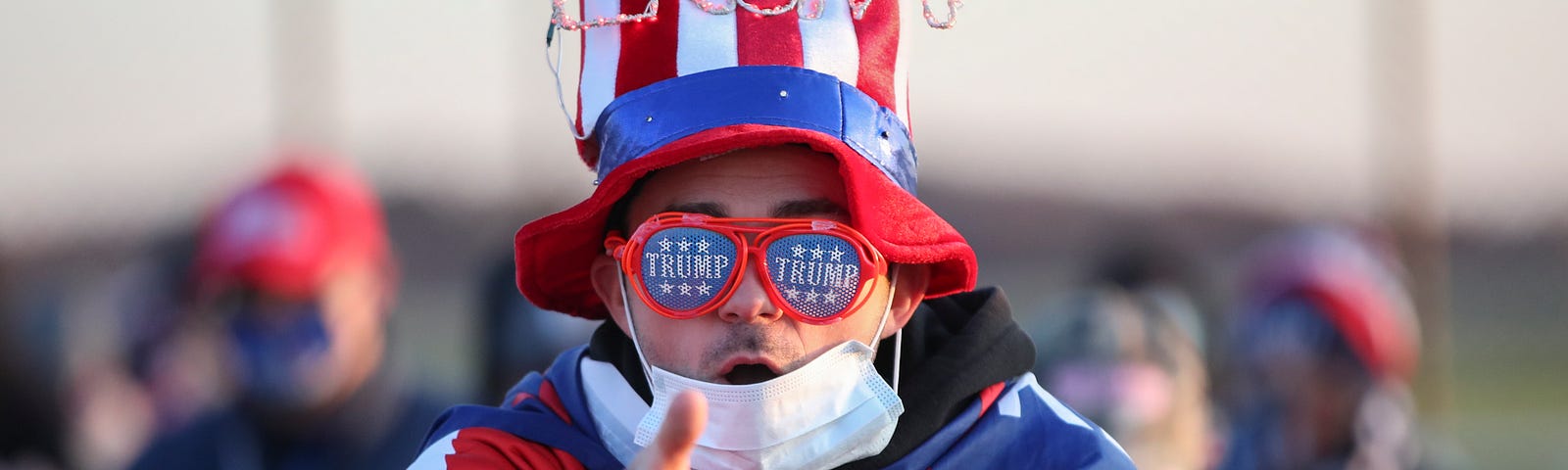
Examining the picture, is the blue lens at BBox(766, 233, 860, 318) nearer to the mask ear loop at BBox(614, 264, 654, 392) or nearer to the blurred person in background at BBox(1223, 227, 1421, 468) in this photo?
the mask ear loop at BBox(614, 264, 654, 392)

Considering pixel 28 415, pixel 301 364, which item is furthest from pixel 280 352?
pixel 28 415

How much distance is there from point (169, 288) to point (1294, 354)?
3.98 m

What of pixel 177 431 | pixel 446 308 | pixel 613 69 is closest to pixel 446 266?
pixel 446 308

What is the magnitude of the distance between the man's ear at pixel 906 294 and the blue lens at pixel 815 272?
0.19 metres

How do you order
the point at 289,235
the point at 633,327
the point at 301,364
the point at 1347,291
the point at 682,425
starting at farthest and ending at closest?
the point at 1347,291 → the point at 289,235 → the point at 301,364 → the point at 633,327 → the point at 682,425

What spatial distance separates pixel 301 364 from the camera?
17.3 feet

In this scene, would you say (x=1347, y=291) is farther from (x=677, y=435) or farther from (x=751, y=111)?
(x=677, y=435)

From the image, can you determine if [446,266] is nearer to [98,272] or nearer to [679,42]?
[98,272]

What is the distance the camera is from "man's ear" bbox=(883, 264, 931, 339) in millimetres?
2631

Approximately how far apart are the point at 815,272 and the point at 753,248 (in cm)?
9

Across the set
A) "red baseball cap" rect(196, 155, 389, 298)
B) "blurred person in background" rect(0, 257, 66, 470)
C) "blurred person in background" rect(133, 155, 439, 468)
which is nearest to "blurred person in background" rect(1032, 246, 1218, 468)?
"blurred person in background" rect(133, 155, 439, 468)

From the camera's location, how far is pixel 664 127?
2451mm

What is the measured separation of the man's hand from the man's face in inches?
19.5

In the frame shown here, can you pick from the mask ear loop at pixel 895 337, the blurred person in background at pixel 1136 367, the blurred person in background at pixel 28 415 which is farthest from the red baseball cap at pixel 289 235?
the mask ear loop at pixel 895 337
